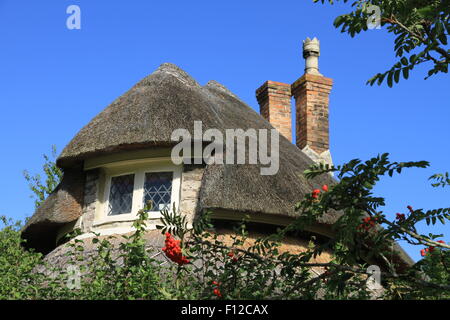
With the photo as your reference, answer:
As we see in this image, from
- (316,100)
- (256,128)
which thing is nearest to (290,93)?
(316,100)

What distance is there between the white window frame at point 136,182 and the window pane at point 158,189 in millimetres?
61

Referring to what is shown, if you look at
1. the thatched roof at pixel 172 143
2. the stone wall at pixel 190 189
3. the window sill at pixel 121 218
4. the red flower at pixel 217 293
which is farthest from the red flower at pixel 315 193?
the window sill at pixel 121 218

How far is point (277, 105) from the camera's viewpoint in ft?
50.9

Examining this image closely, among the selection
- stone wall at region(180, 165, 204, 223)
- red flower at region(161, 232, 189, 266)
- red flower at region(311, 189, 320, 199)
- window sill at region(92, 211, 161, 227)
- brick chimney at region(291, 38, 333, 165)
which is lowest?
red flower at region(161, 232, 189, 266)

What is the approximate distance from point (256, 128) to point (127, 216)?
3517mm

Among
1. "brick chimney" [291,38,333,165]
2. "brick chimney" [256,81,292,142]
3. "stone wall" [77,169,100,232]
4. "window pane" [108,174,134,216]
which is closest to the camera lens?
"window pane" [108,174,134,216]

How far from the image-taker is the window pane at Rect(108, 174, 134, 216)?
9867mm

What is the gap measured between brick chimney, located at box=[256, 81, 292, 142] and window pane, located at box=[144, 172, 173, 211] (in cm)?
589

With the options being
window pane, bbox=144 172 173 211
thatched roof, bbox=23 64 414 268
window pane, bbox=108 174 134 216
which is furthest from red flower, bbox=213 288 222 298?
window pane, bbox=108 174 134 216

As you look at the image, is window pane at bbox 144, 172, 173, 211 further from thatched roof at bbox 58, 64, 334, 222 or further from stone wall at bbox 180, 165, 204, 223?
thatched roof at bbox 58, 64, 334, 222

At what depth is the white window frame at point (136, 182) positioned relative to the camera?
960cm
